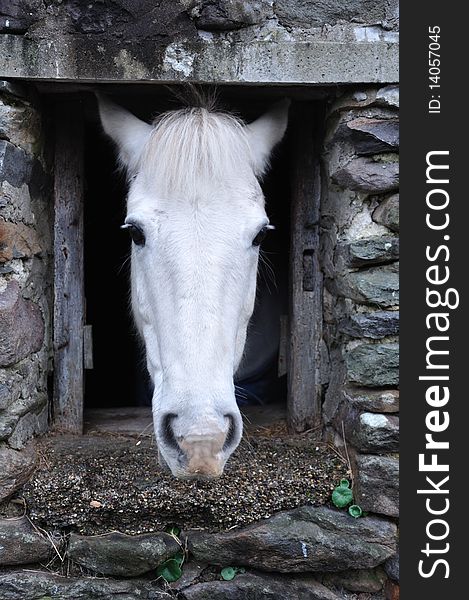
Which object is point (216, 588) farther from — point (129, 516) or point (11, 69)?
point (11, 69)

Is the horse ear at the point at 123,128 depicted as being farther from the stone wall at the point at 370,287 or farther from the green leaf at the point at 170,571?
the green leaf at the point at 170,571

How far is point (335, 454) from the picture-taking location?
7.66 feet

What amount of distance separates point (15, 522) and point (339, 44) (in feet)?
6.58

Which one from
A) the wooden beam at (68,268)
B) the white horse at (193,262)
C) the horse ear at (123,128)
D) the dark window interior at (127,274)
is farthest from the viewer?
the dark window interior at (127,274)

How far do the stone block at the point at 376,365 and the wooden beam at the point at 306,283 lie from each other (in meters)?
0.43

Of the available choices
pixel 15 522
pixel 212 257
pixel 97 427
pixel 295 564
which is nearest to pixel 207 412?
pixel 212 257

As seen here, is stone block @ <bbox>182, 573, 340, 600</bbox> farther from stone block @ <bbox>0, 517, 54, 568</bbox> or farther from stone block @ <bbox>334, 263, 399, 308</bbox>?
stone block @ <bbox>334, 263, 399, 308</bbox>

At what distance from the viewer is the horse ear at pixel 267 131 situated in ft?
7.80

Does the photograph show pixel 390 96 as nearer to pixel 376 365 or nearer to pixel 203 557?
pixel 376 365

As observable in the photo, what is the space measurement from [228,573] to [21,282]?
1.28 m

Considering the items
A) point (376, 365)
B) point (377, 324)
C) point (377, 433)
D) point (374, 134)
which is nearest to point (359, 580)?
point (377, 433)

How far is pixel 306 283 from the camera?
8.54 ft

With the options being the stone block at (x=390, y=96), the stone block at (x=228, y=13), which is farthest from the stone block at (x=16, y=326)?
the stone block at (x=390, y=96)

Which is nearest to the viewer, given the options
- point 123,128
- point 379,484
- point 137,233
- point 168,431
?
point 168,431
